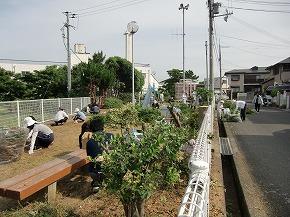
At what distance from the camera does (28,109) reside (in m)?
16.0

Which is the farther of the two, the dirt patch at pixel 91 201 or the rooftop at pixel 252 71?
the rooftop at pixel 252 71

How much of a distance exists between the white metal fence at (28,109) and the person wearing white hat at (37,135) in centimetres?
174

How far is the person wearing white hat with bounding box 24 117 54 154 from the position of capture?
31.6ft

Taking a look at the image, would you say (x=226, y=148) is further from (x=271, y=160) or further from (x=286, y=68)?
(x=286, y=68)

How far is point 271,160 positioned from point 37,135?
249 inches

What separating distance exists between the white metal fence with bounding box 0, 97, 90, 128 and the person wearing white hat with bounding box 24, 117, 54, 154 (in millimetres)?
1742

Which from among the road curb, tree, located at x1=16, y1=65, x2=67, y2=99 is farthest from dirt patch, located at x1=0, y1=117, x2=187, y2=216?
tree, located at x1=16, y1=65, x2=67, y2=99

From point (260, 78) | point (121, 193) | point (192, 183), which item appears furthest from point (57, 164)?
point (260, 78)

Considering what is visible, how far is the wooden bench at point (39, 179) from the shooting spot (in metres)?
4.84

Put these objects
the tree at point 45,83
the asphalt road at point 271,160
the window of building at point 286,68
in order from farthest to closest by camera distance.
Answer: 1. the window of building at point 286,68
2. the tree at point 45,83
3. the asphalt road at point 271,160

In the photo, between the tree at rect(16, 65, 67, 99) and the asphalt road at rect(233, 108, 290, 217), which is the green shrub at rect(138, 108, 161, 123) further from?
the tree at rect(16, 65, 67, 99)

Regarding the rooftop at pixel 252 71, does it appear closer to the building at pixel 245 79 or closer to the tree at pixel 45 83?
the building at pixel 245 79

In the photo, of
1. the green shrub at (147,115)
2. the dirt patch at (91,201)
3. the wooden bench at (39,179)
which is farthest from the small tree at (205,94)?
the wooden bench at (39,179)

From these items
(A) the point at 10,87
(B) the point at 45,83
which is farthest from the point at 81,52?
(A) the point at 10,87
